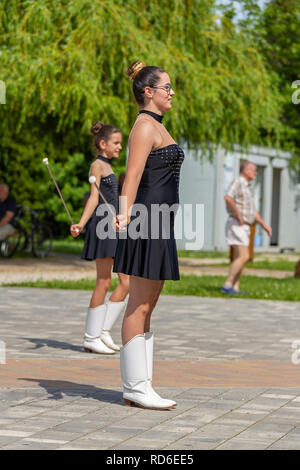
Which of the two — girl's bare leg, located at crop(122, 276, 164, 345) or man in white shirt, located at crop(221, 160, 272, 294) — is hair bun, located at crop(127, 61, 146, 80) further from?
man in white shirt, located at crop(221, 160, 272, 294)

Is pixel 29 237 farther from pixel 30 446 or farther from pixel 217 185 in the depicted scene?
pixel 30 446

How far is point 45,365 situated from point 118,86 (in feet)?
37.5

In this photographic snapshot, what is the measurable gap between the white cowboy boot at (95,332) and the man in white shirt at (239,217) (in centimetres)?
573

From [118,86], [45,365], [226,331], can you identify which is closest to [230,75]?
[118,86]

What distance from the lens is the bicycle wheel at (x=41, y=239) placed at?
71.6ft

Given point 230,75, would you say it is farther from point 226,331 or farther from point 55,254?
point 226,331

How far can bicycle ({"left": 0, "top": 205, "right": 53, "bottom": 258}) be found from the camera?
2097 cm

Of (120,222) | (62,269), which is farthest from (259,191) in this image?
(120,222)

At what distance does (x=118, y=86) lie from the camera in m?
18.1

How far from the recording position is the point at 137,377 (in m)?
5.75

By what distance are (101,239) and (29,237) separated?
1397 centimetres

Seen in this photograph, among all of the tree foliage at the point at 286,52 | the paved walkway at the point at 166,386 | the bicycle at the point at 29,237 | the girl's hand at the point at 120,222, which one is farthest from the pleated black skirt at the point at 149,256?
the tree foliage at the point at 286,52

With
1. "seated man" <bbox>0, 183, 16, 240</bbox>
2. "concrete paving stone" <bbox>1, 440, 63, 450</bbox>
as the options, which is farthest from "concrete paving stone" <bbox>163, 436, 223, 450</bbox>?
"seated man" <bbox>0, 183, 16, 240</bbox>

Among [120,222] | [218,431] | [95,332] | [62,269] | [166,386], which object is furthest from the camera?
[62,269]
